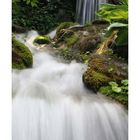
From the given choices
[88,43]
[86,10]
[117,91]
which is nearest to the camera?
[117,91]

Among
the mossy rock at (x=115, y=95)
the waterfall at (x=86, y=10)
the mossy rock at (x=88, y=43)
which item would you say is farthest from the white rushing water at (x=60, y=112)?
the waterfall at (x=86, y=10)

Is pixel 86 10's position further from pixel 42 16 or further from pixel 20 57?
pixel 20 57

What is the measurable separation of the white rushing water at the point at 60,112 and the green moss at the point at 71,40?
106 centimetres

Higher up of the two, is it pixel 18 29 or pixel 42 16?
pixel 42 16

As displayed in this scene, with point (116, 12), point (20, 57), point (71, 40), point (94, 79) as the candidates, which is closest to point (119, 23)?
point (116, 12)

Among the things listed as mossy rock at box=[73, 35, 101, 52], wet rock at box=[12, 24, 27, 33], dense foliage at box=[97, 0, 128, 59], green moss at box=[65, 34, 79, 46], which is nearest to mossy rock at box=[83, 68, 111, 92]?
dense foliage at box=[97, 0, 128, 59]

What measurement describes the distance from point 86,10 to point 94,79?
2.70 metres

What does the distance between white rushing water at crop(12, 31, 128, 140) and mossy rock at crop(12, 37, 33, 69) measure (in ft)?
0.29

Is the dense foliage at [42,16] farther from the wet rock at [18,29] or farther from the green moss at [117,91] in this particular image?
the green moss at [117,91]

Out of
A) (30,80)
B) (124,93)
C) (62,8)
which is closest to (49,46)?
(30,80)

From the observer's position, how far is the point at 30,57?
2.44m

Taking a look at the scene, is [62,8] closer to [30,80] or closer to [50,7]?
[50,7]

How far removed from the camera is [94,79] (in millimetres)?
2115

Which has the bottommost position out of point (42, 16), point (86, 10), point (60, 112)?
point (60, 112)
